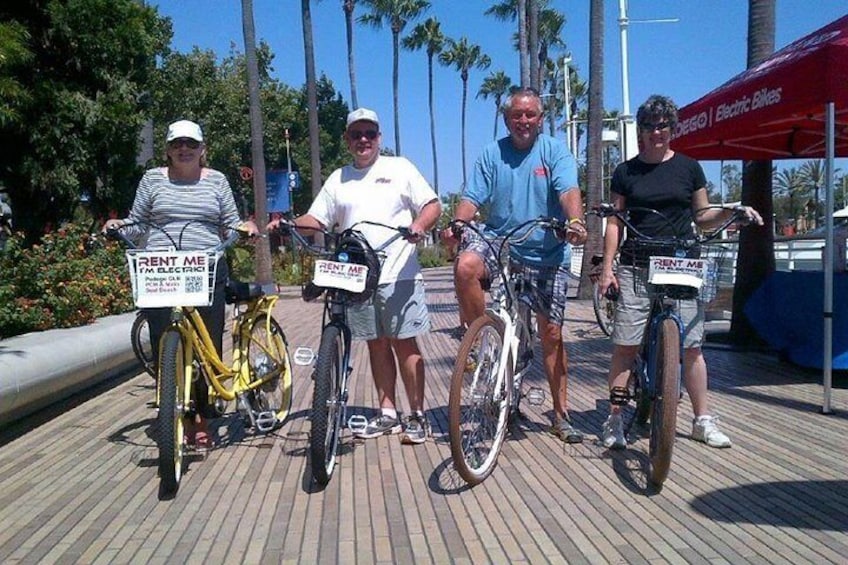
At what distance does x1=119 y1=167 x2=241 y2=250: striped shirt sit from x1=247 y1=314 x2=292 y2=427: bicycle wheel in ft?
2.24

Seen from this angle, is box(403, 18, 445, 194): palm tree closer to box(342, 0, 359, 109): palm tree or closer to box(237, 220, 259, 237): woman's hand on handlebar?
box(342, 0, 359, 109): palm tree

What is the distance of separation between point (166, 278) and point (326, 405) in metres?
1.14

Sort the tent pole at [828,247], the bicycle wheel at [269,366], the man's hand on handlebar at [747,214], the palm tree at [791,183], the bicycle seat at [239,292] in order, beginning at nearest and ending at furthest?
the man's hand on handlebar at [747,214] → the bicycle seat at [239,292] → the bicycle wheel at [269,366] → the tent pole at [828,247] → the palm tree at [791,183]

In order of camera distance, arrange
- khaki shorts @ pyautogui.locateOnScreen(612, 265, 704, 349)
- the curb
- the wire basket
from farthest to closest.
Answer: the curb
khaki shorts @ pyautogui.locateOnScreen(612, 265, 704, 349)
the wire basket

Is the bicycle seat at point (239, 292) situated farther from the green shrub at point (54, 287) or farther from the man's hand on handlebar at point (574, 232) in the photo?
the green shrub at point (54, 287)

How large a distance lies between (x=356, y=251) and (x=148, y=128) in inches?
447

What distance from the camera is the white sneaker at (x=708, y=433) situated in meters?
5.10

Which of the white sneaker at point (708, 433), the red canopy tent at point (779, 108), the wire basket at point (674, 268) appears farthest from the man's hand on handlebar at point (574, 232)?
the red canopy tent at point (779, 108)

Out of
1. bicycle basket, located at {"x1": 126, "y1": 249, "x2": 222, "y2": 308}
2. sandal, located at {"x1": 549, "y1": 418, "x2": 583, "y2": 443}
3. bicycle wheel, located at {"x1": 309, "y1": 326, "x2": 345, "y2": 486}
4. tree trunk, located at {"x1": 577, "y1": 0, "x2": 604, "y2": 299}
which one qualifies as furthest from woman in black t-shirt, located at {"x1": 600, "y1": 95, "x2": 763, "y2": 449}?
tree trunk, located at {"x1": 577, "y1": 0, "x2": 604, "y2": 299}

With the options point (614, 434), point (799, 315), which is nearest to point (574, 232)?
point (614, 434)

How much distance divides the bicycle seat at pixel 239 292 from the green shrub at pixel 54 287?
3.36 meters

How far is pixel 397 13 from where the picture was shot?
5859cm

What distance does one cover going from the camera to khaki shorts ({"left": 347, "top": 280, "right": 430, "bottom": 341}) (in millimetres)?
5164

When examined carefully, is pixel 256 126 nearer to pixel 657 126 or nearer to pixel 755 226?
pixel 755 226
